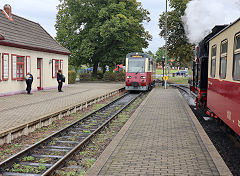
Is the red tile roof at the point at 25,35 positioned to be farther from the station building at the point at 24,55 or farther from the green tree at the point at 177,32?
the green tree at the point at 177,32

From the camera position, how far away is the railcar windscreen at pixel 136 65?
2280cm

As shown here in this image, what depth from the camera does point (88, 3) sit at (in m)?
38.2

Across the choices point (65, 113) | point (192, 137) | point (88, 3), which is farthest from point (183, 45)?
point (192, 137)

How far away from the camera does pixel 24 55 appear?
19.7 metres

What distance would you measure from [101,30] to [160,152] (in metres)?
30.6

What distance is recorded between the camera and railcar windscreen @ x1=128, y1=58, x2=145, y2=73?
2280 cm

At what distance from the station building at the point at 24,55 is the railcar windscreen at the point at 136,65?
6.40 metres

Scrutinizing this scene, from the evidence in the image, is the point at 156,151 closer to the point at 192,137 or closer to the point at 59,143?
the point at 192,137

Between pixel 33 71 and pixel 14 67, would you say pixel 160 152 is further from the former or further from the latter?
pixel 33 71

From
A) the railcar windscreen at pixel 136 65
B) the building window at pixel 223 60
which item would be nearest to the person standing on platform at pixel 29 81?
the railcar windscreen at pixel 136 65

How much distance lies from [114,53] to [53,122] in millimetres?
27740

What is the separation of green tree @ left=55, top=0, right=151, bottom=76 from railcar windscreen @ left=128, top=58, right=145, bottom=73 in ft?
43.2

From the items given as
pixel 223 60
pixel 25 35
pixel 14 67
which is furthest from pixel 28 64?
pixel 223 60

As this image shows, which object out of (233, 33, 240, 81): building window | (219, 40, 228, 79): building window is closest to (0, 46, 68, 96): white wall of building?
(219, 40, 228, 79): building window
